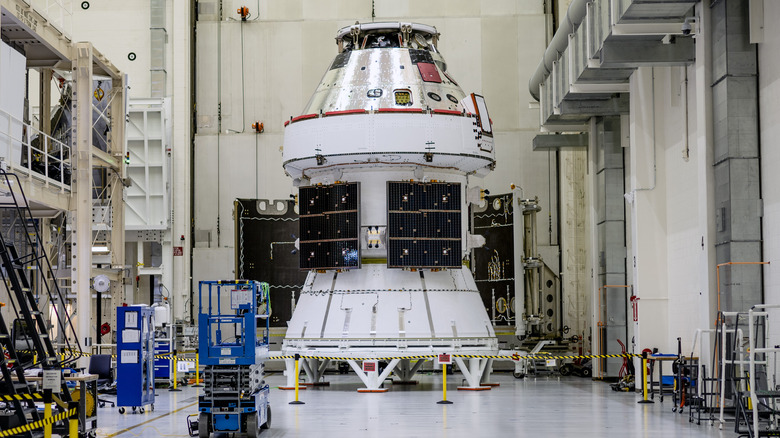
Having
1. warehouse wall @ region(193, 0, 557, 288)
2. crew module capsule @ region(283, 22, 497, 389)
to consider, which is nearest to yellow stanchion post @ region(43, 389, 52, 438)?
crew module capsule @ region(283, 22, 497, 389)

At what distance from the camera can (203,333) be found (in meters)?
14.3

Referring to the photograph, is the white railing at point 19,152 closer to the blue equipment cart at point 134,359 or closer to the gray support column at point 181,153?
the blue equipment cart at point 134,359

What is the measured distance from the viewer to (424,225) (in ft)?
75.9

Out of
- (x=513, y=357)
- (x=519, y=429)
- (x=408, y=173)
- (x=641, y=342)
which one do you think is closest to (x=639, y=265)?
(x=641, y=342)

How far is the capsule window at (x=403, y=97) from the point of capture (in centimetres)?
2327

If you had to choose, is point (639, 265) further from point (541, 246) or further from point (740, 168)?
point (541, 246)

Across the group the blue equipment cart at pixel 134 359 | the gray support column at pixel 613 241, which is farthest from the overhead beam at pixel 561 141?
the blue equipment cart at pixel 134 359

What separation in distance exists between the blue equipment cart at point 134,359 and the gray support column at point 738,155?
10.1 meters

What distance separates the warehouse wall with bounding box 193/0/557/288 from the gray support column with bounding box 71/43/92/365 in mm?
9354

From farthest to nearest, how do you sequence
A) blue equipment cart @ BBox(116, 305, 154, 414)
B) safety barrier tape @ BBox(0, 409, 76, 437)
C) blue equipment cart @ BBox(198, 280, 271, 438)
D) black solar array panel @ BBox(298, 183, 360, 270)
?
black solar array panel @ BBox(298, 183, 360, 270) → blue equipment cart @ BBox(116, 305, 154, 414) → blue equipment cart @ BBox(198, 280, 271, 438) → safety barrier tape @ BBox(0, 409, 76, 437)

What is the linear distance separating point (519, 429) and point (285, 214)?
16490 mm

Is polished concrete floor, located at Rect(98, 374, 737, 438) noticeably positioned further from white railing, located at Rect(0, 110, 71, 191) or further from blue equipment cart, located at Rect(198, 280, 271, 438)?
white railing, located at Rect(0, 110, 71, 191)

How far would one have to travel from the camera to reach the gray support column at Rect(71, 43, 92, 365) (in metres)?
22.5

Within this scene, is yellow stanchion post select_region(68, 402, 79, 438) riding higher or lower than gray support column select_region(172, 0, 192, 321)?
lower
